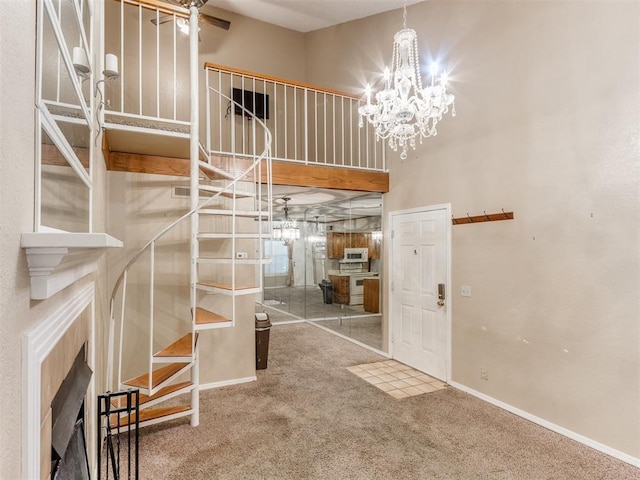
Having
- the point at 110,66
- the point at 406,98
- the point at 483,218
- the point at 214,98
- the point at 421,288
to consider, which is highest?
the point at 214,98

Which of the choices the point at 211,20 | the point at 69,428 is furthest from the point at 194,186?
the point at 211,20

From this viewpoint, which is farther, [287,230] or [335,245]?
[287,230]

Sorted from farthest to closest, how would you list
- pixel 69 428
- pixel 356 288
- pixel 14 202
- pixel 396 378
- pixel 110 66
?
pixel 356 288 → pixel 396 378 → pixel 110 66 → pixel 69 428 → pixel 14 202

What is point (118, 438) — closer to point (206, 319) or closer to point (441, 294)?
point (206, 319)

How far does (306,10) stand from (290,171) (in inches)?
129

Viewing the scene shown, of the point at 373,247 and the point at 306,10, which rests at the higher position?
the point at 306,10

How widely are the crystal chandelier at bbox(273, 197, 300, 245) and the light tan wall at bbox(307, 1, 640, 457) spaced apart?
360 cm

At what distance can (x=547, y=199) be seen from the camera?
2.98 m

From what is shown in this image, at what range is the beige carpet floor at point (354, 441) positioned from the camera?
242 cm

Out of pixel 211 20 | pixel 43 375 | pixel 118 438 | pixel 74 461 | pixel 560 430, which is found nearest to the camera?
pixel 43 375

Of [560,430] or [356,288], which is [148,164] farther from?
[560,430]

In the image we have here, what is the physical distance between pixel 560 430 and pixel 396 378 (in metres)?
1.61

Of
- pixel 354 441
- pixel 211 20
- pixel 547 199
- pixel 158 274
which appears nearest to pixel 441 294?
pixel 547 199

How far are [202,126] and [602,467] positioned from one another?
241 inches
